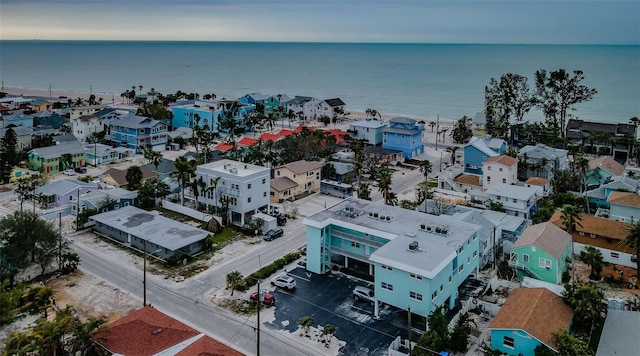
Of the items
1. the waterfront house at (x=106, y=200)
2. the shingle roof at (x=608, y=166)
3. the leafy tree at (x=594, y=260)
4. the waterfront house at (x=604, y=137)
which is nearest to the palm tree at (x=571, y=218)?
the leafy tree at (x=594, y=260)

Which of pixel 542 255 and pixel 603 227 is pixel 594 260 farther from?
pixel 603 227

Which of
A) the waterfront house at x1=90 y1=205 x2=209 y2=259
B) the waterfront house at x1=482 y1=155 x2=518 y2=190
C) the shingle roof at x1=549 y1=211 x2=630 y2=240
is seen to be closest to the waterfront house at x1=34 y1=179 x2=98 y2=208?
the waterfront house at x1=90 y1=205 x2=209 y2=259

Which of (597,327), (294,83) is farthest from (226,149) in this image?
(294,83)

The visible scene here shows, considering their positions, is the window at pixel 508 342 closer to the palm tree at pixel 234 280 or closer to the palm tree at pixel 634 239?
the palm tree at pixel 634 239

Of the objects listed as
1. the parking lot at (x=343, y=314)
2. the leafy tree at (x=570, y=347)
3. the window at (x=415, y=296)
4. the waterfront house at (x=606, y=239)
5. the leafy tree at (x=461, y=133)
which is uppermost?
the leafy tree at (x=461, y=133)

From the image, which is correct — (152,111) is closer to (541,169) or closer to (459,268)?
(541,169)

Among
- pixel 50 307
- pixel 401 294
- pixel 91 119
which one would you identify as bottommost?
pixel 50 307

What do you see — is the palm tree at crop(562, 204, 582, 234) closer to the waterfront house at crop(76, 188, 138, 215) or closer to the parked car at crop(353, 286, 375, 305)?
the parked car at crop(353, 286, 375, 305)

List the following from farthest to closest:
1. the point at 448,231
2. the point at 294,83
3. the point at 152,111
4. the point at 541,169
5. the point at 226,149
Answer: the point at 294,83 → the point at 152,111 → the point at 226,149 → the point at 541,169 → the point at 448,231
